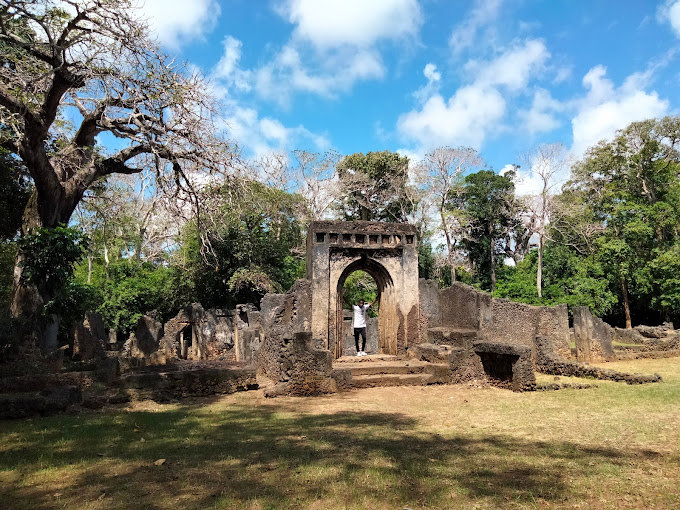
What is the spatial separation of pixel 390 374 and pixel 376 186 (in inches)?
963

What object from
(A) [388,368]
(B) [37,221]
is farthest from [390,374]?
(B) [37,221]

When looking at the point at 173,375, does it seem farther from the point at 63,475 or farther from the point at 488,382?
the point at 488,382

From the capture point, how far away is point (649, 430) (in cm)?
630

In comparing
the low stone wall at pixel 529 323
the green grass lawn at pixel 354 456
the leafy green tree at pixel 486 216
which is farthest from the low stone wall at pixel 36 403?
the leafy green tree at pixel 486 216

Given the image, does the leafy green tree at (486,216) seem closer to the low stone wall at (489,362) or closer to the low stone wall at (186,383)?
the low stone wall at (489,362)

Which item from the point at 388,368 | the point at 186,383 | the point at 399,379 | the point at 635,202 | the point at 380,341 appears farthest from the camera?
the point at 635,202

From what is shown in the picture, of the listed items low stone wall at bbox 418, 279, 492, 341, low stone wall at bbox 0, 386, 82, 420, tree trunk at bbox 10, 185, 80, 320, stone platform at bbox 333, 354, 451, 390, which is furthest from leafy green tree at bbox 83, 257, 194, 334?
low stone wall at bbox 0, 386, 82, 420

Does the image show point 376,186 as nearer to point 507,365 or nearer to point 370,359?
point 370,359

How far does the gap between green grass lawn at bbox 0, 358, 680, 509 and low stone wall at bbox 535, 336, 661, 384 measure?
7.71ft

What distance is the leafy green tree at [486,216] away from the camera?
1329 inches

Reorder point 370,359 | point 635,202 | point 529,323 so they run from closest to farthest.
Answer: point 370,359 < point 529,323 < point 635,202

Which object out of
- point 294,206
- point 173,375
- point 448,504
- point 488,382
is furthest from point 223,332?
point 448,504

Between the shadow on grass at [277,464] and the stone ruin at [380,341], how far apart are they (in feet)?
9.73

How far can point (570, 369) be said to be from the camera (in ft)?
41.0
